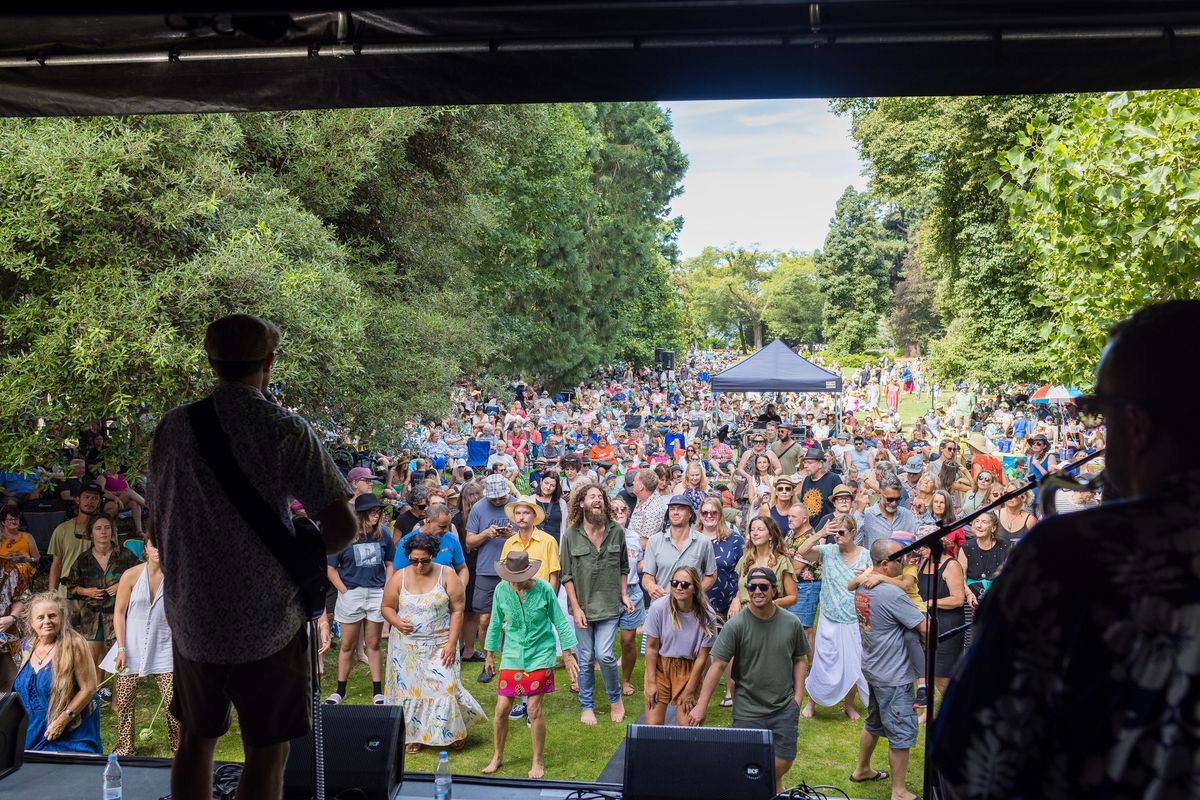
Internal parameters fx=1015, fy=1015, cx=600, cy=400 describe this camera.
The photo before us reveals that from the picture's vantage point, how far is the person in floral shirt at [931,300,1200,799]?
4.08 feet

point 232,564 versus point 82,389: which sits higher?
point 82,389

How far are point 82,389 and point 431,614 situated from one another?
3.04 metres

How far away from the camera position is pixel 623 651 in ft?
25.6

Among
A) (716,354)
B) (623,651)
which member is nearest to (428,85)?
(623,651)

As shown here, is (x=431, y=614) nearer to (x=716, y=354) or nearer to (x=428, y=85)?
(x=428, y=85)

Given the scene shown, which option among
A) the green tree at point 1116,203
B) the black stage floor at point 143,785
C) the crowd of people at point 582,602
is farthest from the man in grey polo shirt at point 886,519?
the black stage floor at point 143,785

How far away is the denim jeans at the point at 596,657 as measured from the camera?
23.8 feet

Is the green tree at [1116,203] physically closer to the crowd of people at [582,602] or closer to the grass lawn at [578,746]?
the crowd of people at [582,602]

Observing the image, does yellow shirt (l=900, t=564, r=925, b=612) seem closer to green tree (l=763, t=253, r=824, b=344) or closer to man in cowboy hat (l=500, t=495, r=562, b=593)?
man in cowboy hat (l=500, t=495, r=562, b=593)

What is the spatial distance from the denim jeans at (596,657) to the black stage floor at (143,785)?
10.3 ft

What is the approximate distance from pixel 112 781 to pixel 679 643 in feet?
10.8

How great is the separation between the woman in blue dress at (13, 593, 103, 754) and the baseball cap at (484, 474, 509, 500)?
3472 mm

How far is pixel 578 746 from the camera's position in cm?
682

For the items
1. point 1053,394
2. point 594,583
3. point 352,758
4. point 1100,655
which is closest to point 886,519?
point 594,583
